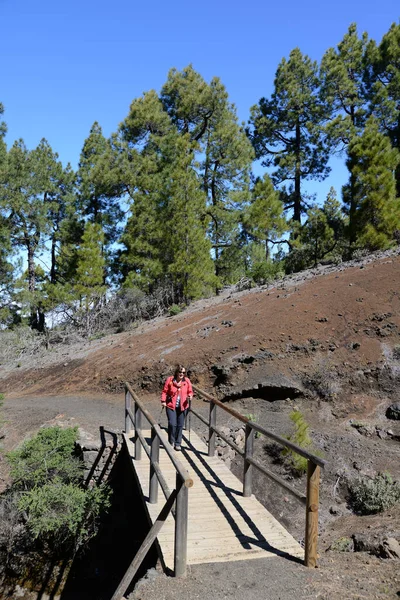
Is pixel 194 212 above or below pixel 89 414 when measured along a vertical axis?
above

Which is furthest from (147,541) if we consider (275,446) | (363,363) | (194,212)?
(194,212)

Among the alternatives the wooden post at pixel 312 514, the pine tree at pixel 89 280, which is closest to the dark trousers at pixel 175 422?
the wooden post at pixel 312 514

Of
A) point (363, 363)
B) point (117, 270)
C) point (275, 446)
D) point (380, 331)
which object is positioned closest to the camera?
point (275, 446)

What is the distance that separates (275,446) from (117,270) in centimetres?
2521

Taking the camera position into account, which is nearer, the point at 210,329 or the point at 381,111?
the point at 210,329

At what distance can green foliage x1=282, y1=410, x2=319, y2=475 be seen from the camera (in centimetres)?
924

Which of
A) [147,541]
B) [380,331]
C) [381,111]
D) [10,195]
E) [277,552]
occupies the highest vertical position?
[381,111]

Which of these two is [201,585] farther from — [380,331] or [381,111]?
[381,111]

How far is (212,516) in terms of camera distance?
6242 millimetres

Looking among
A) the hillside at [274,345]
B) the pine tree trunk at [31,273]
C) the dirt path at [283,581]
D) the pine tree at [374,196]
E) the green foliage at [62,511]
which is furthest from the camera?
the pine tree trunk at [31,273]

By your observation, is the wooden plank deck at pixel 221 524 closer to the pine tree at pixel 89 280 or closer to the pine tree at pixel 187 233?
the pine tree at pixel 187 233

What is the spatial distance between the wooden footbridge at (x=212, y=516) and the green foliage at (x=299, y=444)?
6.25 ft

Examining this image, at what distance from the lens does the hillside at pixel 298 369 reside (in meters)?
9.25

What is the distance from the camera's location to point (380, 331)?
544 inches
